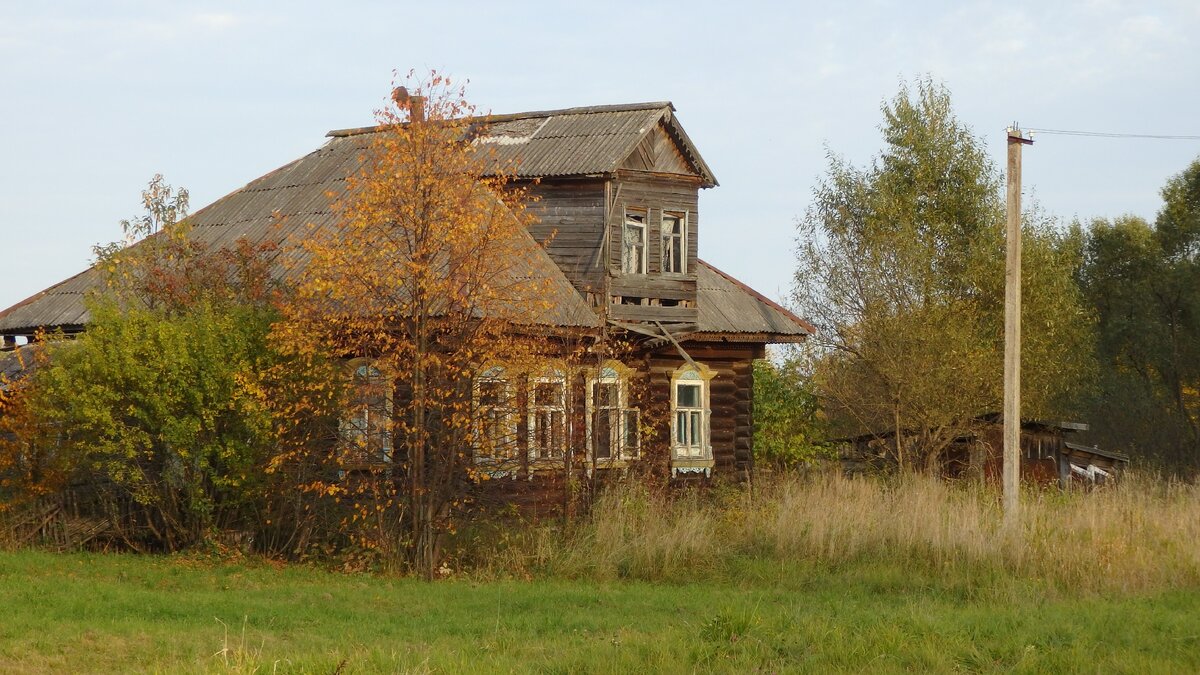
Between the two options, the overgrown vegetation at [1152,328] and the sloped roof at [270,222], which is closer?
the sloped roof at [270,222]

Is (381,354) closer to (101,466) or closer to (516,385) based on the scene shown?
(516,385)

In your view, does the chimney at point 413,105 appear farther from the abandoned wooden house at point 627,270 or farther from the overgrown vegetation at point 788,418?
the overgrown vegetation at point 788,418

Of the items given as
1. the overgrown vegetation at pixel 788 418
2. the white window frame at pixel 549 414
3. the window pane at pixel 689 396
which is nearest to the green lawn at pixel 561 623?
the white window frame at pixel 549 414

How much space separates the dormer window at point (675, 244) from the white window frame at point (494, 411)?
22.1 ft

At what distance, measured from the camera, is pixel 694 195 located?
23.1 m

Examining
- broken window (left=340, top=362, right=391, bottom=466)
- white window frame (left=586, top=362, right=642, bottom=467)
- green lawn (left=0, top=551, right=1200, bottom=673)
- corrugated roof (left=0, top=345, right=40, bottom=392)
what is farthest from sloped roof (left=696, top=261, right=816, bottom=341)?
corrugated roof (left=0, top=345, right=40, bottom=392)

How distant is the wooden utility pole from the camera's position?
17.5 metres

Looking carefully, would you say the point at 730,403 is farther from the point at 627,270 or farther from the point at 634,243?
the point at 634,243

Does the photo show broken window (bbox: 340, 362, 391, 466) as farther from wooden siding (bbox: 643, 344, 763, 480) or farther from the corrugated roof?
wooden siding (bbox: 643, 344, 763, 480)

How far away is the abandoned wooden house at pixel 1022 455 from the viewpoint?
28.2 metres

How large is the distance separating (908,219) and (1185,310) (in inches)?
574

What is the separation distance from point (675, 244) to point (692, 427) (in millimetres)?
3432

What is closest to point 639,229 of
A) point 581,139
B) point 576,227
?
point 576,227

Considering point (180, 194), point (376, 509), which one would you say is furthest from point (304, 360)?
point (180, 194)
